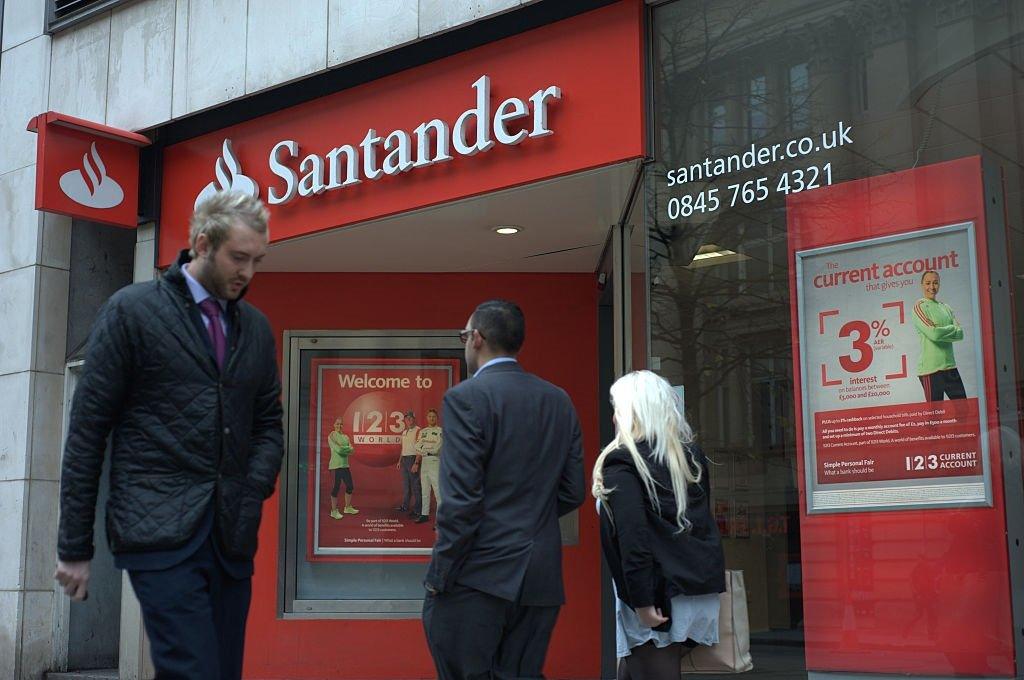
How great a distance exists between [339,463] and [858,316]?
562 cm

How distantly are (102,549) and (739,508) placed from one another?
6297 millimetres

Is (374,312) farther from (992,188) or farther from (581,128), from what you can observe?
(992,188)

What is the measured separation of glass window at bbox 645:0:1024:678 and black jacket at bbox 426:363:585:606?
1735mm

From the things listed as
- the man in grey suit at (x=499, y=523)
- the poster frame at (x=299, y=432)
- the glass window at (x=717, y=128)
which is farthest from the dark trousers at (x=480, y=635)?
the poster frame at (x=299, y=432)

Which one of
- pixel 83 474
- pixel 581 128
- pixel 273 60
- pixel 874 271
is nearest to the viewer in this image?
pixel 83 474

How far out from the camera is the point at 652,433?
192 inches

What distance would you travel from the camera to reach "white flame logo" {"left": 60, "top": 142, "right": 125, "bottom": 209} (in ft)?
31.8

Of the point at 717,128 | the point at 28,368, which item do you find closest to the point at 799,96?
the point at 717,128

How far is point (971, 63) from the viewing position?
5.40 meters

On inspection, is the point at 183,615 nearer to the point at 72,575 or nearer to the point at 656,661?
the point at 72,575

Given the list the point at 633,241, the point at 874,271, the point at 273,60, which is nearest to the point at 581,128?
the point at 633,241

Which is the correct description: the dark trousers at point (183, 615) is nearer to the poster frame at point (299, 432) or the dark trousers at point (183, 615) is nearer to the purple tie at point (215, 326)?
the purple tie at point (215, 326)

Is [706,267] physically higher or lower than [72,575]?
higher

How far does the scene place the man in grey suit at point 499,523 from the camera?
13.9ft
